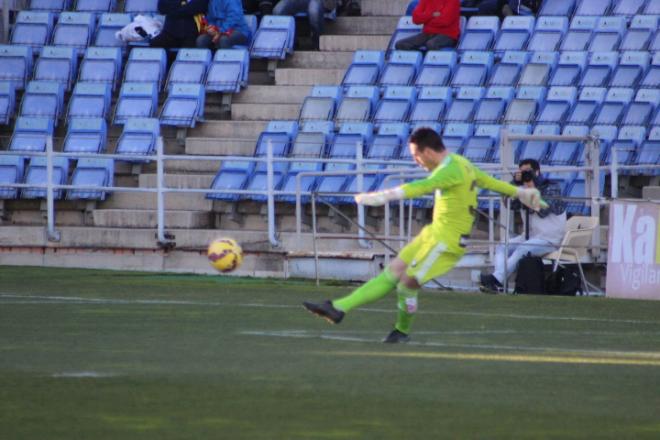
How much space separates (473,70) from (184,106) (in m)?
4.62

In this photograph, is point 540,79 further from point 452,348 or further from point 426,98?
point 452,348

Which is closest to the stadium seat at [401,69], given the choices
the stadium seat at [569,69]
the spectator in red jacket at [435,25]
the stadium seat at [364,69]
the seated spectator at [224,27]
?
the stadium seat at [364,69]

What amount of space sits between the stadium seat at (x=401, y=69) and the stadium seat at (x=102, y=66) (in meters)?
4.58

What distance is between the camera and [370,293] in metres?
11.1

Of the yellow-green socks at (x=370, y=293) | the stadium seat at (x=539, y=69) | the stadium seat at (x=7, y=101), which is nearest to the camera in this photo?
the yellow-green socks at (x=370, y=293)

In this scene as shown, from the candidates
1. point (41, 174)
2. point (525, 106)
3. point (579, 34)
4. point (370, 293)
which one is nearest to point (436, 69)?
point (525, 106)

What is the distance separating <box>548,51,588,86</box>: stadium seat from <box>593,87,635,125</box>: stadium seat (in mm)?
904

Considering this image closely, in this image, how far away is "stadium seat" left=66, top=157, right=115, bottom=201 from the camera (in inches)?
896

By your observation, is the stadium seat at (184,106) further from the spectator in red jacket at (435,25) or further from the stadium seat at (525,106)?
the stadium seat at (525,106)

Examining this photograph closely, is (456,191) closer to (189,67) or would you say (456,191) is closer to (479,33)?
(479,33)

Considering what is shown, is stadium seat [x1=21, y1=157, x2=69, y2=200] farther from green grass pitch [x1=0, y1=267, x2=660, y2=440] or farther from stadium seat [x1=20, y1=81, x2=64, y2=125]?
green grass pitch [x1=0, y1=267, x2=660, y2=440]

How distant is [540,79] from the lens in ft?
74.4

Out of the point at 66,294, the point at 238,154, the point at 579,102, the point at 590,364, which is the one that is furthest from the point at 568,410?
the point at 238,154

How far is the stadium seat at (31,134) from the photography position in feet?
78.7
